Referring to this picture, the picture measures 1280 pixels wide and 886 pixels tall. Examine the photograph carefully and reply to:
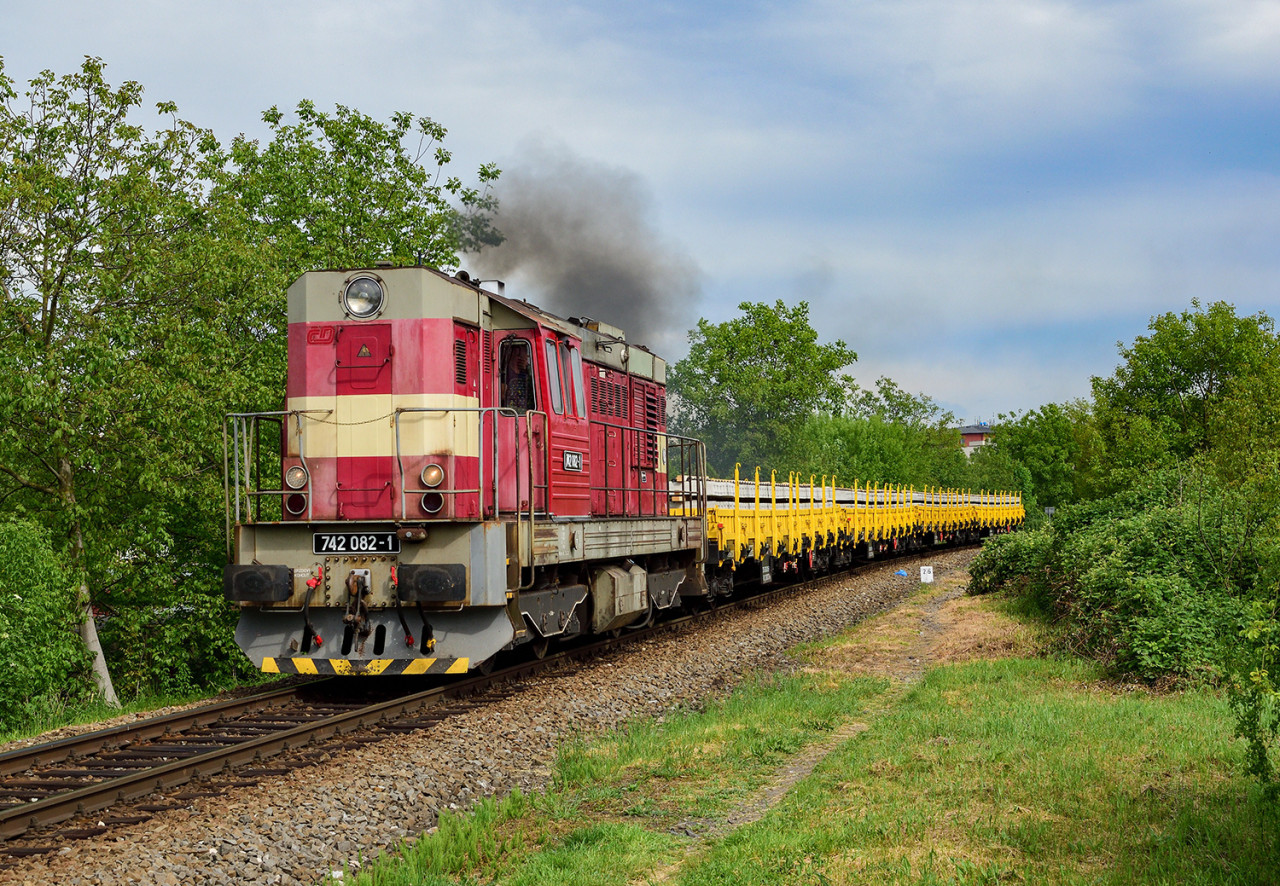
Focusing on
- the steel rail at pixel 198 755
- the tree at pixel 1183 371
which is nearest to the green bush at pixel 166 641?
the steel rail at pixel 198 755

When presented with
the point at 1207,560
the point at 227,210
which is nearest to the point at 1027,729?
the point at 1207,560

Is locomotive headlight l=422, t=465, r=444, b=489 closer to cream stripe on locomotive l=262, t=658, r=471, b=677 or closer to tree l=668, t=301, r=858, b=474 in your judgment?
cream stripe on locomotive l=262, t=658, r=471, b=677

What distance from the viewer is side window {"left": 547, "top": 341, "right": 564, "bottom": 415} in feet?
35.2

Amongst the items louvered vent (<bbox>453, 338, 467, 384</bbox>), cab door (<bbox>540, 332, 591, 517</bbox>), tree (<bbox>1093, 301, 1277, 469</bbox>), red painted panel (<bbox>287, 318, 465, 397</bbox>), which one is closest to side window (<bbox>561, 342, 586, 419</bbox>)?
cab door (<bbox>540, 332, 591, 517</bbox>)

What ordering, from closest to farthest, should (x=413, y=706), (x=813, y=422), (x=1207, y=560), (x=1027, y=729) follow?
(x=1027, y=729) < (x=413, y=706) < (x=1207, y=560) < (x=813, y=422)

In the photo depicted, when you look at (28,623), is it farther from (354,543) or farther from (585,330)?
(585,330)

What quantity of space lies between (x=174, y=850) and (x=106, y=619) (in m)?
11.6

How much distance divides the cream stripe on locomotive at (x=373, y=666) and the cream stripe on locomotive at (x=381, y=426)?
6.18ft

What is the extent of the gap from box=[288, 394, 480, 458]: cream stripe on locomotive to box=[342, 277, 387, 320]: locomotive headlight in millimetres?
789

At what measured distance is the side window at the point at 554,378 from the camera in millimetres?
10727

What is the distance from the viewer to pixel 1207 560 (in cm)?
1084

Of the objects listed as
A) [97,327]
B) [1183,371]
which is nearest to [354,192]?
[97,327]

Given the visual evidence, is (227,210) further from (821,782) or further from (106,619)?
(821,782)

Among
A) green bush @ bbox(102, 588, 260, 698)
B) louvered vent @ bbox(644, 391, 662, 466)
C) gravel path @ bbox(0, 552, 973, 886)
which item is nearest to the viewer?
gravel path @ bbox(0, 552, 973, 886)
